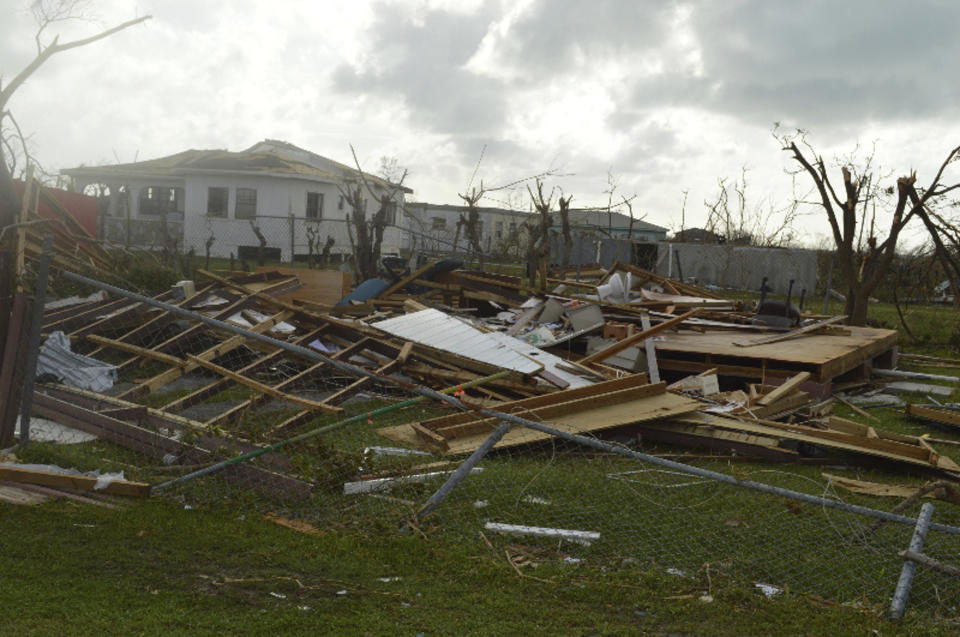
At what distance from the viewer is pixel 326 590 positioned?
4148 millimetres

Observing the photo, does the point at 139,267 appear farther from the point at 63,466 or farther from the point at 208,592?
the point at 208,592

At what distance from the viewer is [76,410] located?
6.83 meters

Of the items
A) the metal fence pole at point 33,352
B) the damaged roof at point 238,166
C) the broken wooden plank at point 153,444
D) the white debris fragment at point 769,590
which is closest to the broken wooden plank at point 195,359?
the broken wooden plank at point 153,444

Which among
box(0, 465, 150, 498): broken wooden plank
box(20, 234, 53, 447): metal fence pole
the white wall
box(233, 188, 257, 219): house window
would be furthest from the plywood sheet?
box(233, 188, 257, 219): house window

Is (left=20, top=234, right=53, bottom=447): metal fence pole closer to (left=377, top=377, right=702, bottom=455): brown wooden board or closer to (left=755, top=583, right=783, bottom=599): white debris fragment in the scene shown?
(left=377, top=377, right=702, bottom=455): brown wooden board

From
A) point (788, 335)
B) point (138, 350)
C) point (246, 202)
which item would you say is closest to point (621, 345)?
point (788, 335)

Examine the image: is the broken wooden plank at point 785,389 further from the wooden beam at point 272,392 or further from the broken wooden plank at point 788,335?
the wooden beam at point 272,392

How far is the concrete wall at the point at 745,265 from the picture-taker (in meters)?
29.4

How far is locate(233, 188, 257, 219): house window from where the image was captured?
31.2 metres

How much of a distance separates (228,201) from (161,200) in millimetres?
3568

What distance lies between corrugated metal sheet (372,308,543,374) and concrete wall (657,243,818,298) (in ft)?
61.6

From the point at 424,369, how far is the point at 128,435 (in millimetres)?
4069

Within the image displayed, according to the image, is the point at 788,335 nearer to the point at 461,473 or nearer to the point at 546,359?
the point at 546,359

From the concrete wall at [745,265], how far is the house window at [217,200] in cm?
1604
